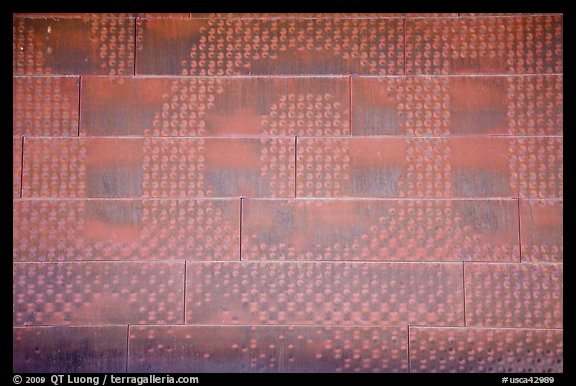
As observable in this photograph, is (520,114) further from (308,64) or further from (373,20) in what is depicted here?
(308,64)

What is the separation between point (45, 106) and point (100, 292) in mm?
1197

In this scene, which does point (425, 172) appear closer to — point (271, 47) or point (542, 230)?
point (542, 230)

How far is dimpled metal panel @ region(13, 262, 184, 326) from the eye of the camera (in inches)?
98.4

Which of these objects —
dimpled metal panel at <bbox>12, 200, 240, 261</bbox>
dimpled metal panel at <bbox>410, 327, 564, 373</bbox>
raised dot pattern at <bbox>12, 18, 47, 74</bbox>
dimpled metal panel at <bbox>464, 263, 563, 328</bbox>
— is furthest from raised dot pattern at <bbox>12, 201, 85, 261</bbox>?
dimpled metal panel at <bbox>464, 263, 563, 328</bbox>

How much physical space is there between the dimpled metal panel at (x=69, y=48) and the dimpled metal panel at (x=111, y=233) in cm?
83

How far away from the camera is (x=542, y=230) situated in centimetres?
249

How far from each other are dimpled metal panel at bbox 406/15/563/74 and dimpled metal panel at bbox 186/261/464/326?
4.07 ft

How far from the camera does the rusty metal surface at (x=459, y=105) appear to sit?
2.53 meters

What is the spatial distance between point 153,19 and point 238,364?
2.20 m

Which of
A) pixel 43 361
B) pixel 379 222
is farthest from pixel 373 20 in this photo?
pixel 43 361

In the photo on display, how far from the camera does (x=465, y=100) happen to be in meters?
2.54

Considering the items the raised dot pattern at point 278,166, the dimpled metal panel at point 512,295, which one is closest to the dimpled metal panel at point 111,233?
the raised dot pattern at point 278,166

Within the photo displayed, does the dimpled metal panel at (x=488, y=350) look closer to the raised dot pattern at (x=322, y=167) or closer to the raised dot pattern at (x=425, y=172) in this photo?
the raised dot pattern at (x=425, y=172)

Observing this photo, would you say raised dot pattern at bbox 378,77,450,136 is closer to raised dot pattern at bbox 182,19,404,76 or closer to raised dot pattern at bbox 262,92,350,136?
raised dot pattern at bbox 182,19,404,76
